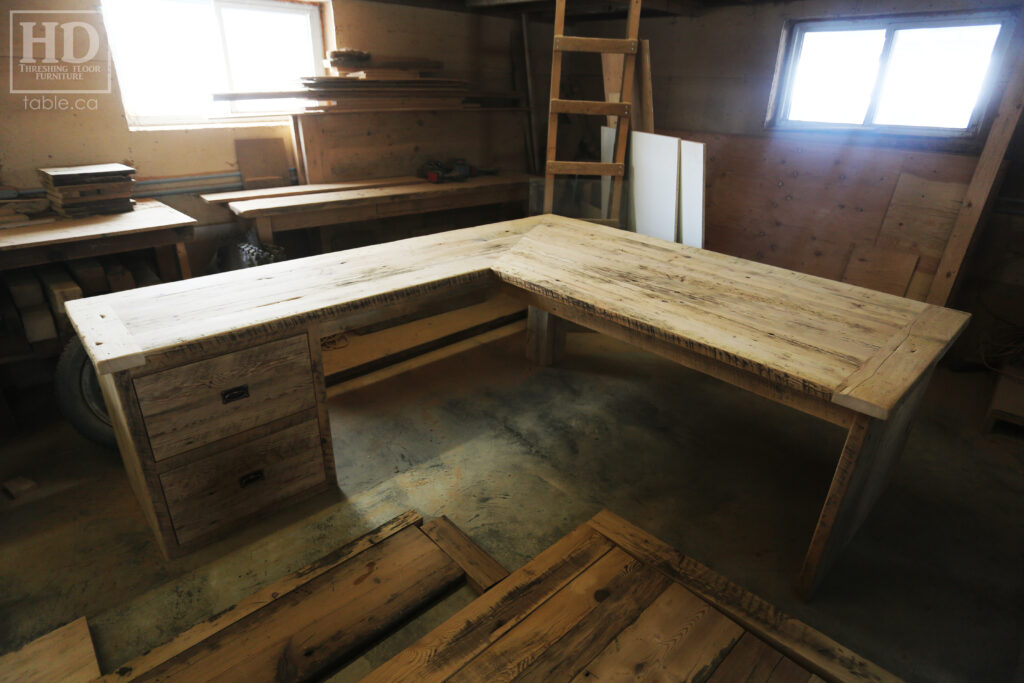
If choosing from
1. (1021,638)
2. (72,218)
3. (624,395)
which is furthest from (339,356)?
(1021,638)

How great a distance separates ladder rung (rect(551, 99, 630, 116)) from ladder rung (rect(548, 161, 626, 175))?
11.6 inches

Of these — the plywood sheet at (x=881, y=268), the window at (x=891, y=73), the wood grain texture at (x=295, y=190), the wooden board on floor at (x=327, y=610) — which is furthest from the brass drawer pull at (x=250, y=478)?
the window at (x=891, y=73)

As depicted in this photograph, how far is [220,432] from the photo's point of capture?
6.27ft

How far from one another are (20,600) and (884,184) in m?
4.83

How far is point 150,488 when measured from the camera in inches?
71.4

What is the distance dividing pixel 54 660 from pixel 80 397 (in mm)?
1191

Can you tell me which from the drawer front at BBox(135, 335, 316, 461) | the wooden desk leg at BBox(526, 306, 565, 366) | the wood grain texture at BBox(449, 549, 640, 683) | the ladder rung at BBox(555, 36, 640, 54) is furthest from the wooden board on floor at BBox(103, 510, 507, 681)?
the ladder rung at BBox(555, 36, 640, 54)

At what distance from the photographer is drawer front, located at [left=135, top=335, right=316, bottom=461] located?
174 centimetres

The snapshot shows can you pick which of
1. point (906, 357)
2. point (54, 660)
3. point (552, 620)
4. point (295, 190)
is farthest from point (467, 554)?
point (295, 190)

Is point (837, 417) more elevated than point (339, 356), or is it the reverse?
point (837, 417)

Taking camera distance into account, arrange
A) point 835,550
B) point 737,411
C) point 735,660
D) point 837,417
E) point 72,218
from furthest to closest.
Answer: point 737,411 → point 72,218 → point 835,550 → point 837,417 → point 735,660

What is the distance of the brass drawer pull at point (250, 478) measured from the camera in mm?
2044

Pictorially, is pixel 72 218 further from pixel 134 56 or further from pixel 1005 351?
pixel 1005 351

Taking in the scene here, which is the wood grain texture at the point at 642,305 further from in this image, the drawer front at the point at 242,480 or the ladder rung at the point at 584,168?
the ladder rung at the point at 584,168
